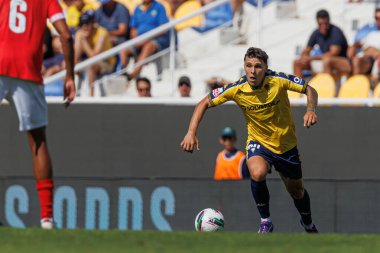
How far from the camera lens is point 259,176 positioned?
39.5 feet

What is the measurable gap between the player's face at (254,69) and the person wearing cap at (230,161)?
359cm

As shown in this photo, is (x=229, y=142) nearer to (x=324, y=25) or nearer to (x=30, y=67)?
(x=324, y=25)

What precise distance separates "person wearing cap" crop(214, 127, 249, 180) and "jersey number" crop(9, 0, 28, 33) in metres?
5.87

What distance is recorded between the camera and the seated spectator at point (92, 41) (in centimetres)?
1744

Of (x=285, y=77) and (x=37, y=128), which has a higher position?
(x=285, y=77)

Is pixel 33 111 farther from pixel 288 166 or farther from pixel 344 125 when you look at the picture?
pixel 344 125

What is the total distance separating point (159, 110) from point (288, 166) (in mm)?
4078

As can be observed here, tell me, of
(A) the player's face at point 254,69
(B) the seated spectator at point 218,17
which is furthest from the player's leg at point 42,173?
(B) the seated spectator at point 218,17

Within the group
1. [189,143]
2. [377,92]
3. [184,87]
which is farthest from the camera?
[184,87]

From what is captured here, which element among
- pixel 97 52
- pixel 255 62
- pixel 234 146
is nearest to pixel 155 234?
pixel 255 62

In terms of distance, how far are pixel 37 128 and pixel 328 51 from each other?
7040 millimetres

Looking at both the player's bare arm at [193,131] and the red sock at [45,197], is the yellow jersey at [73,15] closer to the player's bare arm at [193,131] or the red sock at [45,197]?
the player's bare arm at [193,131]

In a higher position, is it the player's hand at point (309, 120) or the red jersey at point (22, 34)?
the red jersey at point (22, 34)

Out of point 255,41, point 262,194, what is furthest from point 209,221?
point 255,41
